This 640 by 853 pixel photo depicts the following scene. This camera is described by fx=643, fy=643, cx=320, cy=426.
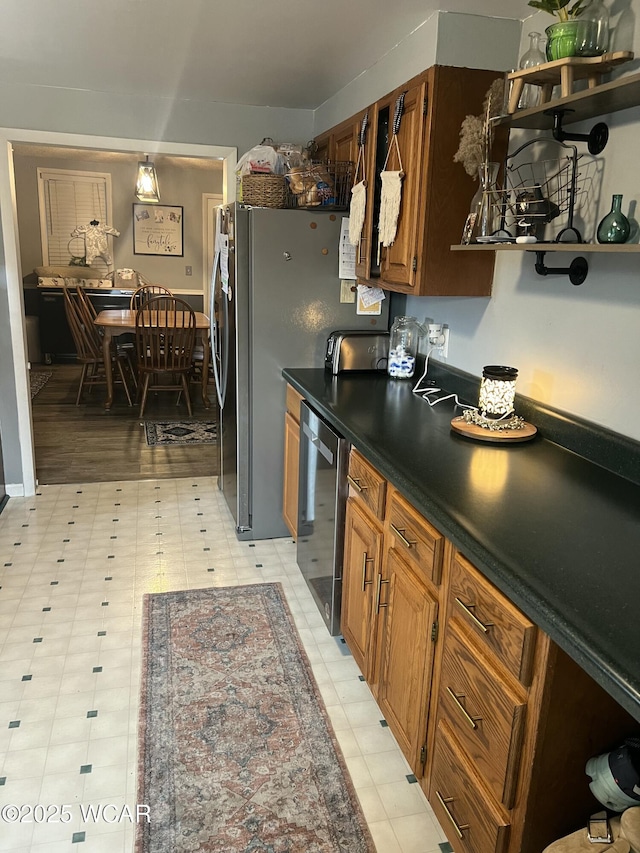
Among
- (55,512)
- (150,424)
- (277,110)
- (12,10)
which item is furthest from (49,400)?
(12,10)

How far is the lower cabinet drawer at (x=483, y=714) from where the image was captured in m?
1.17

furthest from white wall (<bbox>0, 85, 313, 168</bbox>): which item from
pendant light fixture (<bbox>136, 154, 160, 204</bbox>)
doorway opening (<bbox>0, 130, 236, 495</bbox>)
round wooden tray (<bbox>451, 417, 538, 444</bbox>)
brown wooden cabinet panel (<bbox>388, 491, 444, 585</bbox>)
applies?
pendant light fixture (<bbox>136, 154, 160, 204</bbox>)

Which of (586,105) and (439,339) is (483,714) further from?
(439,339)

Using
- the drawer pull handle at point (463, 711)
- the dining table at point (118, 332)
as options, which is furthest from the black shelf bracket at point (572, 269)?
the dining table at point (118, 332)

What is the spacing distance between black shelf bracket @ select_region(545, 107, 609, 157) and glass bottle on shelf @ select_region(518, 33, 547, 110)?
11 cm

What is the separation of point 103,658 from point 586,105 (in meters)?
2.26

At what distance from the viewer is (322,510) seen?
2441mm

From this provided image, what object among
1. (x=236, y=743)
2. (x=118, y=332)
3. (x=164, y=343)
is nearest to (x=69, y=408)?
(x=118, y=332)

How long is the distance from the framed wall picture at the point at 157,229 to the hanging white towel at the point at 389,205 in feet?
20.2

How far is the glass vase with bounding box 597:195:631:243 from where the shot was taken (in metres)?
1.51

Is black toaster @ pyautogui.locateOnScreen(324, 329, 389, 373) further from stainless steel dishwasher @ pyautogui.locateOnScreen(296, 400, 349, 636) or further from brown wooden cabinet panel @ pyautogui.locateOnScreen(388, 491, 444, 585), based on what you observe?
brown wooden cabinet panel @ pyautogui.locateOnScreen(388, 491, 444, 585)

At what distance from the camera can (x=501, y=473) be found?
65.9 inches

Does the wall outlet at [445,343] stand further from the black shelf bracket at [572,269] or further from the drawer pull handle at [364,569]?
the drawer pull handle at [364,569]

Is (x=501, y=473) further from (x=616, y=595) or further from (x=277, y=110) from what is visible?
(x=277, y=110)
